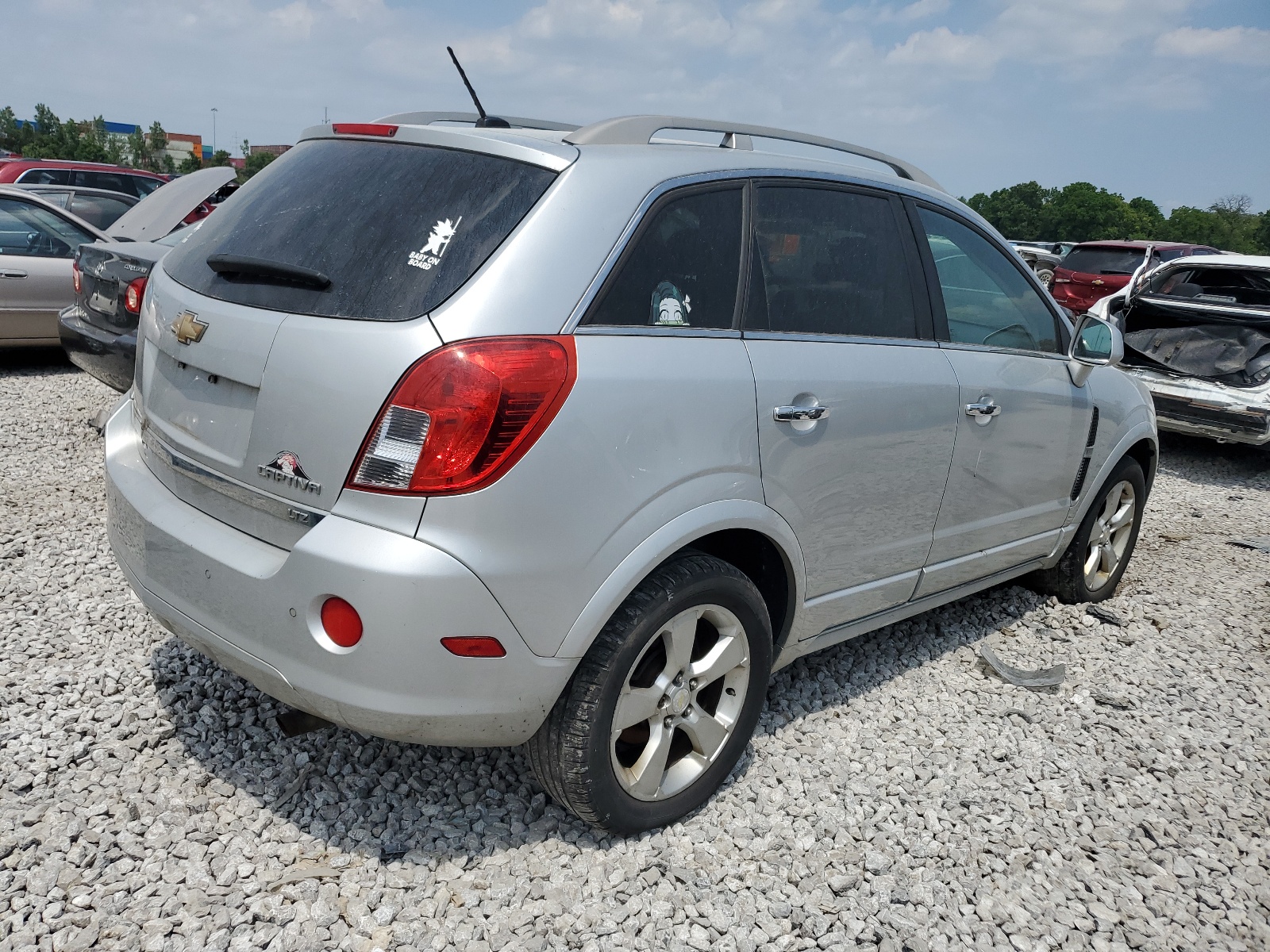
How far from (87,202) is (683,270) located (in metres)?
9.98

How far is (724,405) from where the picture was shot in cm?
257

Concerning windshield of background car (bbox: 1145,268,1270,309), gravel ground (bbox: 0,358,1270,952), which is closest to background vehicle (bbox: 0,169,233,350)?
gravel ground (bbox: 0,358,1270,952)

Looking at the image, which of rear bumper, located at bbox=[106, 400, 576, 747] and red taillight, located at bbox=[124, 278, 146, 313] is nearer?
rear bumper, located at bbox=[106, 400, 576, 747]

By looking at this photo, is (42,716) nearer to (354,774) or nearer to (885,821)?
(354,774)

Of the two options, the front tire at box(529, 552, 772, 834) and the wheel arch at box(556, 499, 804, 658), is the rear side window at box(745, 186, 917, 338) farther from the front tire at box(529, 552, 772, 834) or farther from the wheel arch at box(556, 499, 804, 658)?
the front tire at box(529, 552, 772, 834)

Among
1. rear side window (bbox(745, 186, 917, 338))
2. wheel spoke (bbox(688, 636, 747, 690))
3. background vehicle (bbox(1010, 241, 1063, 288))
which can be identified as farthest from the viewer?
background vehicle (bbox(1010, 241, 1063, 288))

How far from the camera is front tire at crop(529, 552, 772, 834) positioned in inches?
96.7

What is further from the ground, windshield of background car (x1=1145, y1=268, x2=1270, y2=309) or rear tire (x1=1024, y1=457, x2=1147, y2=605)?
windshield of background car (x1=1145, y1=268, x2=1270, y2=309)

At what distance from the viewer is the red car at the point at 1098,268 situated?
14.4m

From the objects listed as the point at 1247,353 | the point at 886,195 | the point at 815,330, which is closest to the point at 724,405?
the point at 815,330

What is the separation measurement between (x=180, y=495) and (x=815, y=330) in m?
1.78

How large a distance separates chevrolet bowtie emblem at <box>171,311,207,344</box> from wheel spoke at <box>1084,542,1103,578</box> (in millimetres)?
3902

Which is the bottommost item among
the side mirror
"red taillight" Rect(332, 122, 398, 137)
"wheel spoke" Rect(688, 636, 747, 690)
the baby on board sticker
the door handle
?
"wheel spoke" Rect(688, 636, 747, 690)

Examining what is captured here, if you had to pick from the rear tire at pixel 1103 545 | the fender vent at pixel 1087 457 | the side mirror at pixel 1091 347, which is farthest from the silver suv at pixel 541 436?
the rear tire at pixel 1103 545
